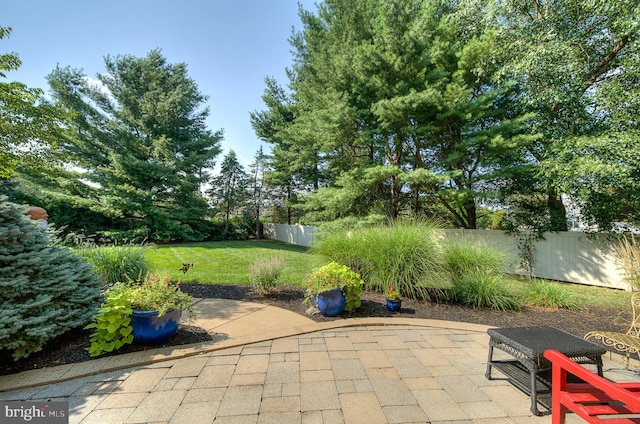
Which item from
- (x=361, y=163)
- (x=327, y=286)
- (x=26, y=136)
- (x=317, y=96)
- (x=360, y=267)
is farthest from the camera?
(x=317, y=96)

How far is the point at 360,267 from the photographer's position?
191 inches

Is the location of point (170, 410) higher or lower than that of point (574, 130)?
lower

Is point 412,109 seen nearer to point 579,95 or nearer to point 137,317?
point 579,95

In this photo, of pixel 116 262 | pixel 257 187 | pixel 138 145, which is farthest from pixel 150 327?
pixel 257 187

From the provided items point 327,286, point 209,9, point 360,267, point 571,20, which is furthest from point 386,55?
point 327,286

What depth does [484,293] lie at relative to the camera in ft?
13.4

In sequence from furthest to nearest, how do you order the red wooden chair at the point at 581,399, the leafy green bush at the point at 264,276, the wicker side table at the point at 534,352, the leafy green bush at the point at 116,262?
the leafy green bush at the point at 264,276 → the leafy green bush at the point at 116,262 → the wicker side table at the point at 534,352 → the red wooden chair at the point at 581,399

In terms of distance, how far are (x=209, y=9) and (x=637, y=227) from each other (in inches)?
437

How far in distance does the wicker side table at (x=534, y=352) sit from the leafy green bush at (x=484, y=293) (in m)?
1.88

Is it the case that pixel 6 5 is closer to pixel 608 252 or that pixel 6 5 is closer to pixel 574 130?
pixel 574 130

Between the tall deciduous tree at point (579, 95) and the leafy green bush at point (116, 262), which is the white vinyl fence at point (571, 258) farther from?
the leafy green bush at point (116, 262)

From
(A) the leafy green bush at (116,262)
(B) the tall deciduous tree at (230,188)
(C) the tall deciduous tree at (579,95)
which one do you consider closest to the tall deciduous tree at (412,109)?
(C) the tall deciduous tree at (579,95)

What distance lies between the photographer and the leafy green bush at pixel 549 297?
4.18 m

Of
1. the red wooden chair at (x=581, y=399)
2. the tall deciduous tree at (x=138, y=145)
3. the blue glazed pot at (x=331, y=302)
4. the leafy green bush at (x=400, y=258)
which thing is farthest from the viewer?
the tall deciduous tree at (x=138, y=145)
